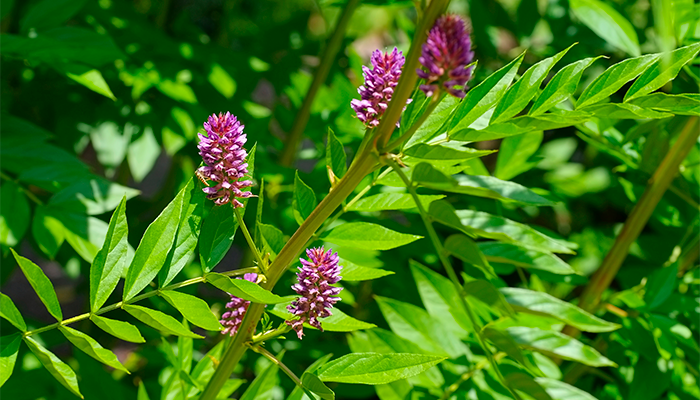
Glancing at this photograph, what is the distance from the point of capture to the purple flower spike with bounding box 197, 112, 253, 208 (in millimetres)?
449

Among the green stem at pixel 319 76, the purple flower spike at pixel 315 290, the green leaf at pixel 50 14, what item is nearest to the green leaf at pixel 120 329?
the purple flower spike at pixel 315 290

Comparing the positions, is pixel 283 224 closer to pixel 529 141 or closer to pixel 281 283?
pixel 281 283

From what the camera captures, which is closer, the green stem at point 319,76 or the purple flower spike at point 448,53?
the purple flower spike at point 448,53

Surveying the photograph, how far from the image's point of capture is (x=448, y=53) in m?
0.37

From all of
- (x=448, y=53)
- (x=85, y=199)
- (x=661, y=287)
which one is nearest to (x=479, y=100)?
(x=448, y=53)

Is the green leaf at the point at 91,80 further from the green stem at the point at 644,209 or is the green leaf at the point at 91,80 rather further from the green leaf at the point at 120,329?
the green stem at the point at 644,209

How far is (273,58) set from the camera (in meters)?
1.38

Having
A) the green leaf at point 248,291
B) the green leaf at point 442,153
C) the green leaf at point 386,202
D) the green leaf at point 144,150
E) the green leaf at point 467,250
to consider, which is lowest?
the green leaf at point 248,291

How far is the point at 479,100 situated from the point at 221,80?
685mm

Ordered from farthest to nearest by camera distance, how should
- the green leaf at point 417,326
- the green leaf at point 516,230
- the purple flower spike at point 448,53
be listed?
1. the green leaf at point 417,326
2. the green leaf at point 516,230
3. the purple flower spike at point 448,53

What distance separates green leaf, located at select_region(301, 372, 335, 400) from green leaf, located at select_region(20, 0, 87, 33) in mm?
651

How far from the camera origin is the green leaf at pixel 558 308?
27.5 inches

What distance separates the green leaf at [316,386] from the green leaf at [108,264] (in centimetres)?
17

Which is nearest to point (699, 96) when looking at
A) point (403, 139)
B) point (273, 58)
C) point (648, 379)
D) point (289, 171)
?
point (403, 139)
